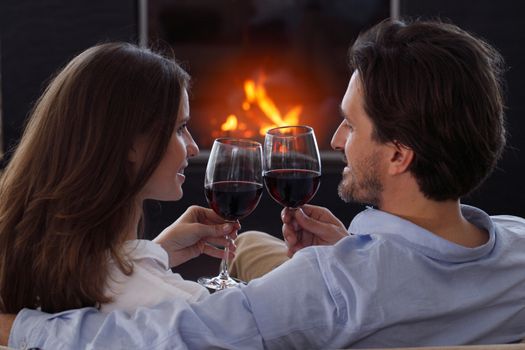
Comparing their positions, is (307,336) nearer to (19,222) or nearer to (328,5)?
(19,222)

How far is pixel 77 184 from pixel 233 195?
0.28 metres

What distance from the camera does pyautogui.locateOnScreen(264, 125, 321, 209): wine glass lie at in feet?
4.89

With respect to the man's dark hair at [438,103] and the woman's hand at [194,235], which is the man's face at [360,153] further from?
the woman's hand at [194,235]

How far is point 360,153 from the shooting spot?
4.57ft

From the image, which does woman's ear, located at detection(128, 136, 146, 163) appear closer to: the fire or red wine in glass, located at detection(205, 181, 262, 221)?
red wine in glass, located at detection(205, 181, 262, 221)

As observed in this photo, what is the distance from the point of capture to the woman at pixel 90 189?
1.23 metres

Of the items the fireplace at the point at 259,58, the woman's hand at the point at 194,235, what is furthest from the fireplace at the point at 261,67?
the woman's hand at the point at 194,235

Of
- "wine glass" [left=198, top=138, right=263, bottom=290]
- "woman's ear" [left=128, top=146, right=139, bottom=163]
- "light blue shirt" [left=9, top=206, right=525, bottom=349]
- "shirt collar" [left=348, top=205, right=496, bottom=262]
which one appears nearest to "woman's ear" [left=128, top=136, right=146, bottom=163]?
"woman's ear" [left=128, top=146, right=139, bottom=163]

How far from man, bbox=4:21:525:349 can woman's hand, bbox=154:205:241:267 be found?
296 mm

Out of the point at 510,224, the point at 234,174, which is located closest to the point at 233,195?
the point at 234,174

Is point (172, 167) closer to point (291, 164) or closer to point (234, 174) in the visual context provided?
point (234, 174)

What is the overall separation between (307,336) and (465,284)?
243mm

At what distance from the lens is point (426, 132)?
127cm

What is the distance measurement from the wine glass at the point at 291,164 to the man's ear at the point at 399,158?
20 centimetres
